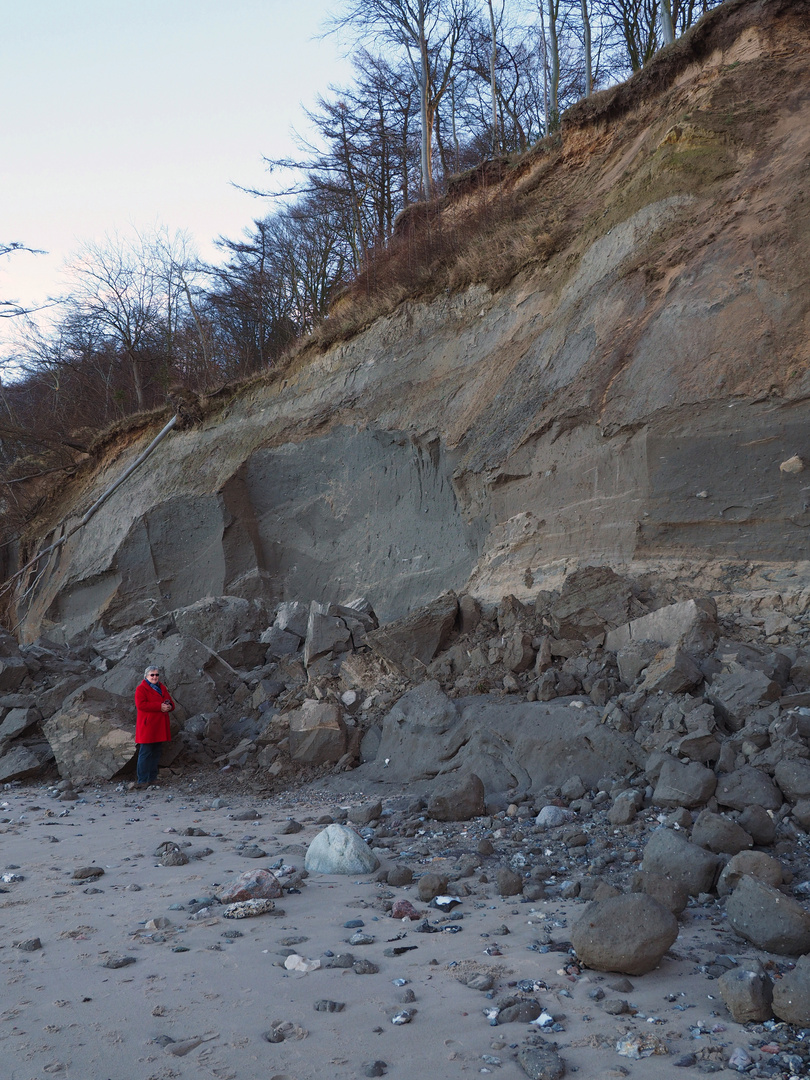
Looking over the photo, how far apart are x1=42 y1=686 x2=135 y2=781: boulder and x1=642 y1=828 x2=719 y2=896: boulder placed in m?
5.03

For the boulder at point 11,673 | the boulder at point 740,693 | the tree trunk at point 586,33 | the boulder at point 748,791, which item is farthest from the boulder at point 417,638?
the tree trunk at point 586,33

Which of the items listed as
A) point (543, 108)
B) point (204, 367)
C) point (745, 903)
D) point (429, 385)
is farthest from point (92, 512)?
point (543, 108)

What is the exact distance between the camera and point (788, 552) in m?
5.70

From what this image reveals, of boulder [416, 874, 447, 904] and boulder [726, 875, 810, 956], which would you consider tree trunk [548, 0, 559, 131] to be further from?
boulder [726, 875, 810, 956]

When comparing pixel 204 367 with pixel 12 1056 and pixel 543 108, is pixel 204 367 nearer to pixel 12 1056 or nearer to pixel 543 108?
pixel 543 108

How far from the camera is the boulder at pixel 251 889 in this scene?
359cm

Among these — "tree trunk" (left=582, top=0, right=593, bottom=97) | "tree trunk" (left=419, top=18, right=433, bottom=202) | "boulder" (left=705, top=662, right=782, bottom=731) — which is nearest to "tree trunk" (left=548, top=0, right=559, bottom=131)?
"tree trunk" (left=582, top=0, right=593, bottom=97)

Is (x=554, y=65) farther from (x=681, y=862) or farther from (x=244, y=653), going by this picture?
(x=681, y=862)

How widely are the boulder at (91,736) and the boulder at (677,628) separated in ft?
14.5

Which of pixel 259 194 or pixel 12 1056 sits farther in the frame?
pixel 259 194

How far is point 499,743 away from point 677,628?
1495 mm

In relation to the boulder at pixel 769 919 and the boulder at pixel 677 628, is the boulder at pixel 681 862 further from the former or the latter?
the boulder at pixel 677 628

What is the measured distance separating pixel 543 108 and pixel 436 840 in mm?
18537

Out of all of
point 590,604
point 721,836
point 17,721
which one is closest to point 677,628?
point 590,604
